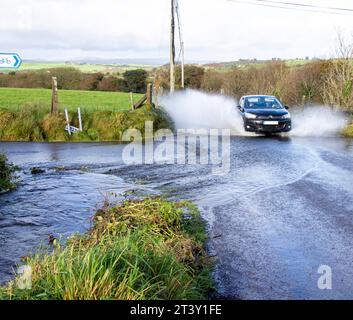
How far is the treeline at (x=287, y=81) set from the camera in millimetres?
29203

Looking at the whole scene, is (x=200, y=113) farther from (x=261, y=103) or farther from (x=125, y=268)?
(x=125, y=268)

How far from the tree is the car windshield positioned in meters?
40.7

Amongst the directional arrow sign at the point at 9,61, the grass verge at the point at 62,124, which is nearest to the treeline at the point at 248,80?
the grass verge at the point at 62,124

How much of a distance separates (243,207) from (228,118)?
1536 cm

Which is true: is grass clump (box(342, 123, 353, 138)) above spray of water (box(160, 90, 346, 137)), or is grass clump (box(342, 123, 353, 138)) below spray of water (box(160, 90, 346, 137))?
below

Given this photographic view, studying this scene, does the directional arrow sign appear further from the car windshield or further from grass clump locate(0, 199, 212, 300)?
the car windshield

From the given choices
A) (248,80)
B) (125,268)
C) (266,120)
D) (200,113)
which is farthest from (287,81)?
(125,268)

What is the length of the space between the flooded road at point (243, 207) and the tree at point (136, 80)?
47.1m

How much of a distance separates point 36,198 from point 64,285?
18.3 ft

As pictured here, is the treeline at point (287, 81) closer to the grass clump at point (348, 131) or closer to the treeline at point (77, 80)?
the grass clump at point (348, 131)

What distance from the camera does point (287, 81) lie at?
4119 centimetres

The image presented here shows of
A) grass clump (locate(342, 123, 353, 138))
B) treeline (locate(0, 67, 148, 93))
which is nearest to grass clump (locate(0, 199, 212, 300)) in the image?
grass clump (locate(342, 123, 353, 138))

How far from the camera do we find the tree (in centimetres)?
6230
